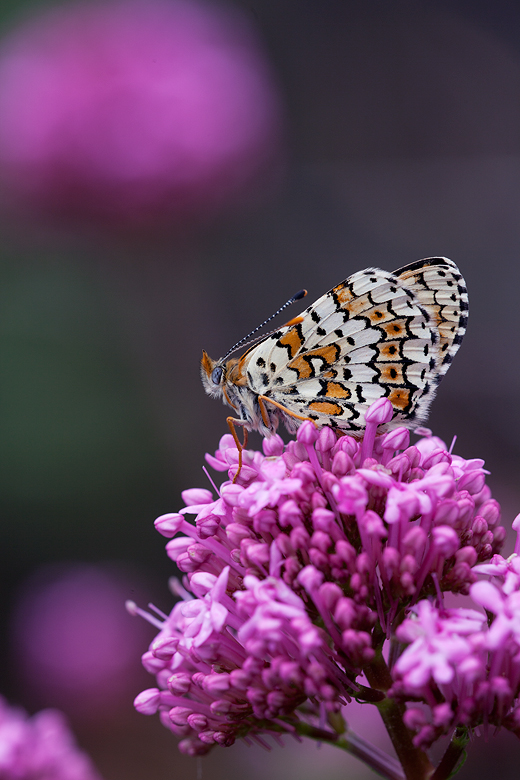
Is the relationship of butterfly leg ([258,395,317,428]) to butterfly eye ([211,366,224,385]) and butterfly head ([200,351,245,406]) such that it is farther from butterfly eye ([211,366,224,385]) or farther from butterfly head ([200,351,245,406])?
butterfly eye ([211,366,224,385])

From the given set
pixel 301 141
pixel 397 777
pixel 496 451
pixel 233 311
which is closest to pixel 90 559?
pixel 233 311

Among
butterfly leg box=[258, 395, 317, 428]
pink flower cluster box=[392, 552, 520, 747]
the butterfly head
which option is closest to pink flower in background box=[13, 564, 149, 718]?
the butterfly head

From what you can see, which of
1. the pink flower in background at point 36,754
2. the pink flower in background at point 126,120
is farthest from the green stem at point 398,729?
the pink flower in background at point 126,120

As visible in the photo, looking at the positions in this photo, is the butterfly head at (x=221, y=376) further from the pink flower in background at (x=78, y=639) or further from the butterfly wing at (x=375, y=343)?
the pink flower in background at (x=78, y=639)

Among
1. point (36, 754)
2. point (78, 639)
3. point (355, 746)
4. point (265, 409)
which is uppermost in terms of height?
point (265, 409)

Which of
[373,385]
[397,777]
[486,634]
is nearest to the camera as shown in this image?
[486,634]

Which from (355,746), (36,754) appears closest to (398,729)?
(355,746)

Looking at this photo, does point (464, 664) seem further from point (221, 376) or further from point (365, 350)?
point (221, 376)

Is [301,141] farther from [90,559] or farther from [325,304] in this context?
[325,304]
